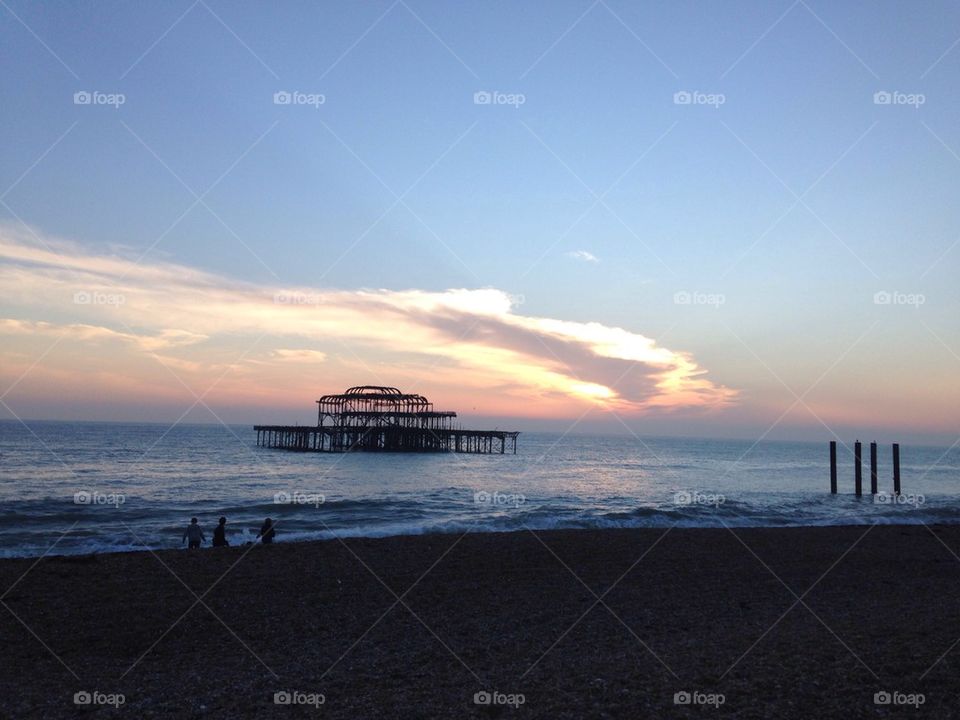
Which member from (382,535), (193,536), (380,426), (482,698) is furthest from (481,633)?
(380,426)

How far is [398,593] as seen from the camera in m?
13.1

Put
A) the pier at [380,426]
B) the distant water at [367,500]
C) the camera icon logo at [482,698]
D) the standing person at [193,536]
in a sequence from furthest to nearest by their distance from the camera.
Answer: the pier at [380,426] < the distant water at [367,500] < the standing person at [193,536] < the camera icon logo at [482,698]

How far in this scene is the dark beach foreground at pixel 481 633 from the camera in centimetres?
701

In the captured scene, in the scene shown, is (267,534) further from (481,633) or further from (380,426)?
(380,426)

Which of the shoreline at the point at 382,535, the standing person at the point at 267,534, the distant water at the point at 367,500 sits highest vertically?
the standing person at the point at 267,534

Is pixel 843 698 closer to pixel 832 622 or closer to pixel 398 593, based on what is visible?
pixel 832 622

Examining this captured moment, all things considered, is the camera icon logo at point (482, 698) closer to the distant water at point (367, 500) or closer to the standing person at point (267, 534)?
the standing person at point (267, 534)

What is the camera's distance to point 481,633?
10.2 meters

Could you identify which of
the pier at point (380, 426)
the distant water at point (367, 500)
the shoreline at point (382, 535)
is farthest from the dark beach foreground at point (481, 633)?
the pier at point (380, 426)

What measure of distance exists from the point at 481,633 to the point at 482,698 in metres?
3.14

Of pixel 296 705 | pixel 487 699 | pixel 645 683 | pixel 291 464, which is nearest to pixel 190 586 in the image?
pixel 296 705

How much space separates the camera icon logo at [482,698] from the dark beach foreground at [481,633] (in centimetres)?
3

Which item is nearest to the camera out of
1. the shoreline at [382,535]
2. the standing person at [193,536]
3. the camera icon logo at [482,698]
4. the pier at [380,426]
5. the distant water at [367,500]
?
the camera icon logo at [482,698]

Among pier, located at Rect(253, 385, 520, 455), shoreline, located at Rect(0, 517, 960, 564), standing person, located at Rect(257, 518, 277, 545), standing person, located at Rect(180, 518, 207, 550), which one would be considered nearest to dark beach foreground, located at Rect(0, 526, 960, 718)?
standing person, located at Rect(257, 518, 277, 545)
